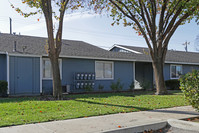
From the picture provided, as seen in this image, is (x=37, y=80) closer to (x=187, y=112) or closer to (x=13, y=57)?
(x=13, y=57)

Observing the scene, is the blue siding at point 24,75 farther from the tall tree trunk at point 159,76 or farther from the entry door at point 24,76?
the tall tree trunk at point 159,76

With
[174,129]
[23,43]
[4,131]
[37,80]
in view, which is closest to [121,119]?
[174,129]

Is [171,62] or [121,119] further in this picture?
[171,62]

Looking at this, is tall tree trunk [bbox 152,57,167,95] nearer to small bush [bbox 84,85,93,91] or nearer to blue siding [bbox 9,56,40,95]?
small bush [bbox 84,85,93,91]

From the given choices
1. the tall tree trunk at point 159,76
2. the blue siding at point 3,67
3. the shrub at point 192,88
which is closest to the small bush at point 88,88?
the tall tree trunk at point 159,76

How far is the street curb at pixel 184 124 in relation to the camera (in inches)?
252

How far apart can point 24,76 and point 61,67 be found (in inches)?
109

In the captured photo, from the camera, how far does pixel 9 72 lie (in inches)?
533

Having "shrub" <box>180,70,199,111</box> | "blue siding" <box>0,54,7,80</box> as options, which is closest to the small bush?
"blue siding" <box>0,54,7,80</box>

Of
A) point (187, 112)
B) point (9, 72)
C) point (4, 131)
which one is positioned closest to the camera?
point (4, 131)

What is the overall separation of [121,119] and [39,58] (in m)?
8.96

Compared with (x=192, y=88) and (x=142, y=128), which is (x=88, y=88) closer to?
(x=192, y=88)

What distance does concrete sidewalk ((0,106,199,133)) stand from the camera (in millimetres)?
5836

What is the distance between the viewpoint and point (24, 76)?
1409cm
